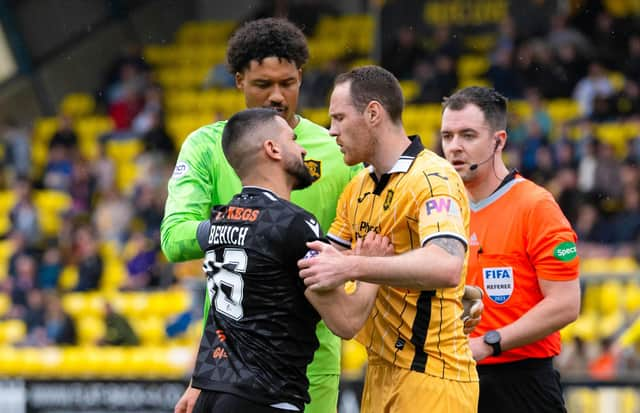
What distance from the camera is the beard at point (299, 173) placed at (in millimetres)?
4453

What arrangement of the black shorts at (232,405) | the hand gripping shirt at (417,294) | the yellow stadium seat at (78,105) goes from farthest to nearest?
the yellow stadium seat at (78,105) < the hand gripping shirt at (417,294) < the black shorts at (232,405)

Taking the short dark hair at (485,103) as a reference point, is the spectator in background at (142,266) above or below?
above

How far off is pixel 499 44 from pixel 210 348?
13457 mm

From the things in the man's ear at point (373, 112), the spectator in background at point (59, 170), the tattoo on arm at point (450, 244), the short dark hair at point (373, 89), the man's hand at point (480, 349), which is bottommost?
the man's hand at point (480, 349)

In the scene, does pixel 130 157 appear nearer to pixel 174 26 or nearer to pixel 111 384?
pixel 174 26

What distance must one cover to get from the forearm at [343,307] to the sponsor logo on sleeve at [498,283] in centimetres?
121

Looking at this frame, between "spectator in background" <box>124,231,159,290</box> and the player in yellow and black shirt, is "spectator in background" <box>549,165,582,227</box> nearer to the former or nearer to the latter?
"spectator in background" <box>124,231,159,290</box>

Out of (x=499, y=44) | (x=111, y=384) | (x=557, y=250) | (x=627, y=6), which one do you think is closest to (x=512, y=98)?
(x=499, y=44)

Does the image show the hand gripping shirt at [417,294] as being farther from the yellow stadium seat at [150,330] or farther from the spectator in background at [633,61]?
the spectator in background at [633,61]

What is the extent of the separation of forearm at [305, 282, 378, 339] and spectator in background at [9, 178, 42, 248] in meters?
13.8

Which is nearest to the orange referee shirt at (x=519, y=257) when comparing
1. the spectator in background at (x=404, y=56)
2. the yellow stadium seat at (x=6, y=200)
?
the spectator in background at (x=404, y=56)

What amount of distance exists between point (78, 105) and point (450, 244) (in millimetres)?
17875

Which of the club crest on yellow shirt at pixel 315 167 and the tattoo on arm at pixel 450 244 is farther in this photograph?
the club crest on yellow shirt at pixel 315 167

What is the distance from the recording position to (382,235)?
457cm
